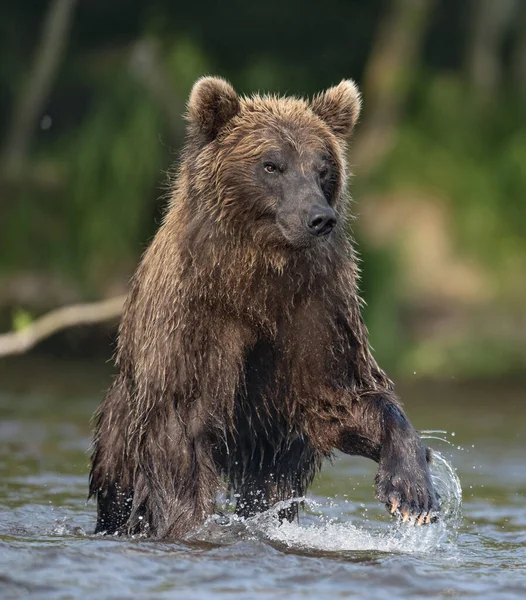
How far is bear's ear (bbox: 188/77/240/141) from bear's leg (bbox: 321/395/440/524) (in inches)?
60.4

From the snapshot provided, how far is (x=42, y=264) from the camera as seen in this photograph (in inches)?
661

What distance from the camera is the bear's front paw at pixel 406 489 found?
665 centimetres

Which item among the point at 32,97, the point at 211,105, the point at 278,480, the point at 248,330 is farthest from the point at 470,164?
the point at 248,330

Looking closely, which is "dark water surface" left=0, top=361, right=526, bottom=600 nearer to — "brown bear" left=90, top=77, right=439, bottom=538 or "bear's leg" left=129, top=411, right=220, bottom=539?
"bear's leg" left=129, top=411, right=220, bottom=539

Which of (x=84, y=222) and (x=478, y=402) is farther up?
(x=84, y=222)

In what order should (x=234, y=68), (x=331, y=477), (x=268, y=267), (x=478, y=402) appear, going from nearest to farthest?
1. (x=268, y=267)
2. (x=331, y=477)
3. (x=478, y=402)
4. (x=234, y=68)

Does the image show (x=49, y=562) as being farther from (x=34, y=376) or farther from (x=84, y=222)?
(x=84, y=222)

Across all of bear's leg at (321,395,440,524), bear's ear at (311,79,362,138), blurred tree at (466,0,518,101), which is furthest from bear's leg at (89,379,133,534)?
blurred tree at (466,0,518,101)

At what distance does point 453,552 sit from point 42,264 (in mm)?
10599

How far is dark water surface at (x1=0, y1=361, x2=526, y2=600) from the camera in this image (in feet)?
19.1

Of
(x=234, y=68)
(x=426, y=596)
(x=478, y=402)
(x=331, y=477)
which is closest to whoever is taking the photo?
(x=426, y=596)

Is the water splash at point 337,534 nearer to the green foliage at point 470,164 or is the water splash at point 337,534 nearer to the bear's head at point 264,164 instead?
the bear's head at point 264,164

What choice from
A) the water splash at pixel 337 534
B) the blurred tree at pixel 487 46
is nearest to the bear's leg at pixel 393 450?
the water splash at pixel 337 534

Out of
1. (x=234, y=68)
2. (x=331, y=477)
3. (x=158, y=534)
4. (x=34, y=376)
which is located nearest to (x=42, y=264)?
(x=34, y=376)
